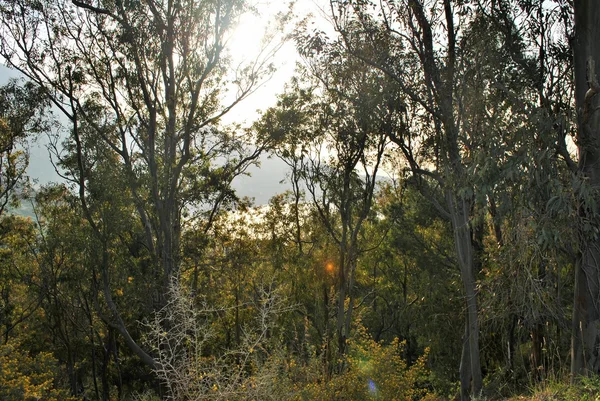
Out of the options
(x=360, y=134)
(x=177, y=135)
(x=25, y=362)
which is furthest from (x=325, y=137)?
(x=25, y=362)

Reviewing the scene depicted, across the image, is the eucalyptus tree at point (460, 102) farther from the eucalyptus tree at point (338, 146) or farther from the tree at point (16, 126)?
the tree at point (16, 126)

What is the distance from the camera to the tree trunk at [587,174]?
22.3 ft

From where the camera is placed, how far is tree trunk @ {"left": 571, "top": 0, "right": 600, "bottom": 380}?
22.3 ft

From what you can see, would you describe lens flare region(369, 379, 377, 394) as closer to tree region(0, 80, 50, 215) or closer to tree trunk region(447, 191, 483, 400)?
tree trunk region(447, 191, 483, 400)

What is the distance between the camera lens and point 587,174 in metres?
6.88

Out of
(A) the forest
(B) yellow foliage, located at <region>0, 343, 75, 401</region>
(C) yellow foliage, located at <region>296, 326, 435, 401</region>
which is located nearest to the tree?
(A) the forest

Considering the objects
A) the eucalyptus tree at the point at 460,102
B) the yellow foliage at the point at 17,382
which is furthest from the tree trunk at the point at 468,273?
the yellow foliage at the point at 17,382

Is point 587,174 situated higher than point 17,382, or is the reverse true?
point 587,174

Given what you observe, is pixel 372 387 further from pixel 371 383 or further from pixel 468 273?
pixel 468 273

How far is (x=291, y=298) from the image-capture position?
66.7 ft

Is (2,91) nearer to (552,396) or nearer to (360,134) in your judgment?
(360,134)

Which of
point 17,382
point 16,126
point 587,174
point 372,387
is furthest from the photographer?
point 16,126

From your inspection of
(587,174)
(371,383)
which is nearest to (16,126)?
(371,383)

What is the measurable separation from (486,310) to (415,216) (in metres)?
11.5
